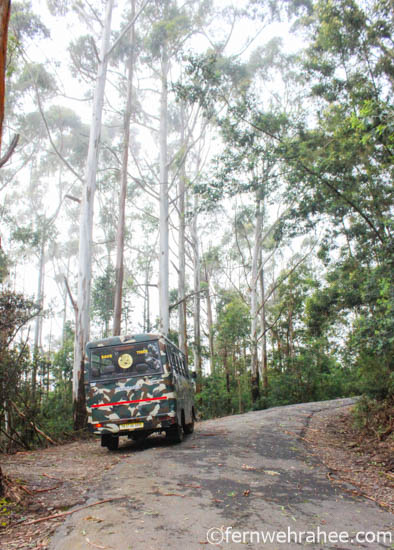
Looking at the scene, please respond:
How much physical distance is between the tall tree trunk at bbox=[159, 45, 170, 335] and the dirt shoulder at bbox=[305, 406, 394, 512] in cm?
775

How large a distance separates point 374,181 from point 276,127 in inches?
144

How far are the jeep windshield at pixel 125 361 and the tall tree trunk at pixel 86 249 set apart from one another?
359 centimetres

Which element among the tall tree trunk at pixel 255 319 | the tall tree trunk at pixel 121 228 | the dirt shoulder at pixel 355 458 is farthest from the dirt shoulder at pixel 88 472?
the tall tree trunk at pixel 255 319

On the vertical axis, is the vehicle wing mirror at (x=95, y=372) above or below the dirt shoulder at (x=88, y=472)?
above

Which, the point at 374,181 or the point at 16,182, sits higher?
the point at 16,182

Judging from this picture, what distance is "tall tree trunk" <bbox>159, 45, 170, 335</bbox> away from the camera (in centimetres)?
1936

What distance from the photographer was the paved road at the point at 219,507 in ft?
13.0

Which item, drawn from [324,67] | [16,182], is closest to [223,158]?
[324,67]

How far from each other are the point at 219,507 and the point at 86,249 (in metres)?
10.3

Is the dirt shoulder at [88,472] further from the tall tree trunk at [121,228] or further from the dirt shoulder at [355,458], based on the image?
the tall tree trunk at [121,228]

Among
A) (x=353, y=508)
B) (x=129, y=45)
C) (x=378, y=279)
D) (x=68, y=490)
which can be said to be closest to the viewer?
(x=353, y=508)

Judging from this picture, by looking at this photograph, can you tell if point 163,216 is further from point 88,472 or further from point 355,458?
point 88,472

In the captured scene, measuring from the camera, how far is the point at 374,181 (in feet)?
51.1

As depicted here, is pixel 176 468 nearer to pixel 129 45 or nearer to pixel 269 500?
pixel 269 500
